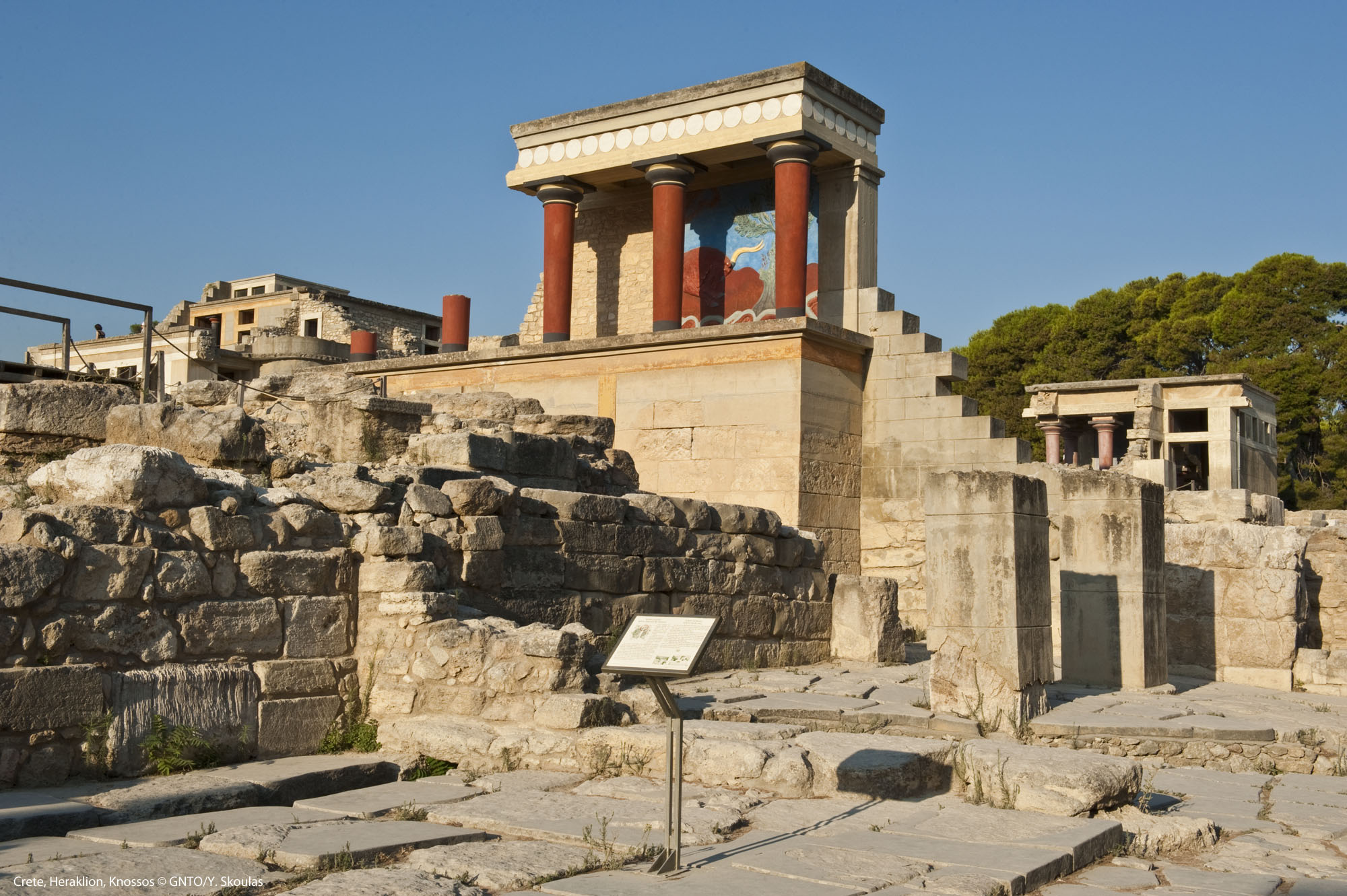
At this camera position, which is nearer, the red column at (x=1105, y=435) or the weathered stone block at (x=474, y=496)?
the weathered stone block at (x=474, y=496)

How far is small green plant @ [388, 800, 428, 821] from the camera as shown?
5.09 meters

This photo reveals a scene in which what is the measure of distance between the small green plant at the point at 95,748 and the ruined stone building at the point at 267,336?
20399 mm

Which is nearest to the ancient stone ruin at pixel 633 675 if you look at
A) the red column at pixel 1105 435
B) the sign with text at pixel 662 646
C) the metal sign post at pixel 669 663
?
the metal sign post at pixel 669 663

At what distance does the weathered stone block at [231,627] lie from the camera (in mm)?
6414

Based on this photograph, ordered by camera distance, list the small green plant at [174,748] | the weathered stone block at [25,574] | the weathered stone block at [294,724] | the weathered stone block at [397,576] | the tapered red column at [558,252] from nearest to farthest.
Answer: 1. the weathered stone block at [25,574]
2. the small green plant at [174,748]
3. the weathered stone block at [294,724]
4. the weathered stone block at [397,576]
5. the tapered red column at [558,252]

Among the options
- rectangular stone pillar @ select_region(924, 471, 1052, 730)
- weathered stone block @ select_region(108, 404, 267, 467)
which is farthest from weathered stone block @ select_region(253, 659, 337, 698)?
rectangular stone pillar @ select_region(924, 471, 1052, 730)

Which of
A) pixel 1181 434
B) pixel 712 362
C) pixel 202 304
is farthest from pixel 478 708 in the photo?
pixel 202 304

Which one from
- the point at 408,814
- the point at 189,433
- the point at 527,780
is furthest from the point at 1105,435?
the point at 408,814

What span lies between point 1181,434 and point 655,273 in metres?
22.3

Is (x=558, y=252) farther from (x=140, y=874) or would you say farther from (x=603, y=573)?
(x=140, y=874)

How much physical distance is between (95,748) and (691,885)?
3.26m

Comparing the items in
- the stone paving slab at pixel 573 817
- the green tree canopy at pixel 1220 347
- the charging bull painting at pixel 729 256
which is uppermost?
the green tree canopy at pixel 1220 347

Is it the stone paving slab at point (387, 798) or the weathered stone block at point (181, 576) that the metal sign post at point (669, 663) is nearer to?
the stone paving slab at point (387, 798)

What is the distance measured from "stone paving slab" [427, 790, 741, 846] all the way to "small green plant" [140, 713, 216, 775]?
1.58 m
